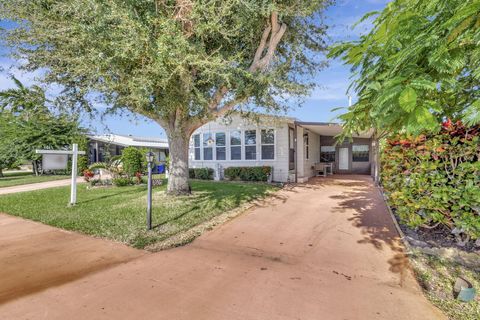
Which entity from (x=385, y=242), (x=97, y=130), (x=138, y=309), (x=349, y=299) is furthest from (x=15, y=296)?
(x=97, y=130)

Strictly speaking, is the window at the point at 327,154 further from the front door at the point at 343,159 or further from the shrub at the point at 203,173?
the shrub at the point at 203,173

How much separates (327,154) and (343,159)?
122cm

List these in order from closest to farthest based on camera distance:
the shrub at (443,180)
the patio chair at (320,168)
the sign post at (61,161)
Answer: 1. the shrub at (443,180)
2. the sign post at (61,161)
3. the patio chair at (320,168)

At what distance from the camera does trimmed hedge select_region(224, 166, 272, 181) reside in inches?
517

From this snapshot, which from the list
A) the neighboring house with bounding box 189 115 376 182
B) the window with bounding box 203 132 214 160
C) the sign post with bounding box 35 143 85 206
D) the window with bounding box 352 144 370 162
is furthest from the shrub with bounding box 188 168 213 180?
the window with bounding box 352 144 370 162

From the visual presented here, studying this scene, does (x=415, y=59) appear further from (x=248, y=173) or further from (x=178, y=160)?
(x=248, y=173)

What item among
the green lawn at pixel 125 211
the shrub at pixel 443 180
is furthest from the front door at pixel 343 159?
the shrub at pixel 443 180

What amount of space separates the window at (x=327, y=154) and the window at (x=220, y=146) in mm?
8643

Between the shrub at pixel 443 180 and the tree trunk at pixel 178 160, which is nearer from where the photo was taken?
the shrub at pixel 443 180

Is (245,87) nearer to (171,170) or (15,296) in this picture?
(171,170)

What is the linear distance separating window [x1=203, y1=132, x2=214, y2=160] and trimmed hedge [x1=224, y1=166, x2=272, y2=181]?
1863 millimetres

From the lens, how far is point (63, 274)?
11.8 ft

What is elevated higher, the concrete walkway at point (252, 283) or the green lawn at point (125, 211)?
the green lawn at point (125, 211)

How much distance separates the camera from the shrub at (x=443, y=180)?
3.70 m
